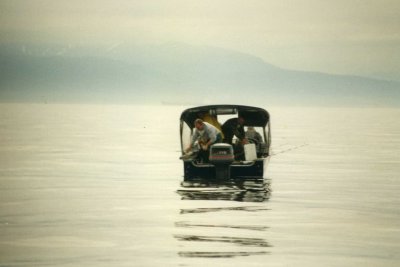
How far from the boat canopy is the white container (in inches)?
44.1

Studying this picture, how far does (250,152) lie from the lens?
44.9ft

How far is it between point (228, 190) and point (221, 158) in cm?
53

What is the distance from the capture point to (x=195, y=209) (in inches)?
433

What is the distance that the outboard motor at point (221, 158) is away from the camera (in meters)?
12.8

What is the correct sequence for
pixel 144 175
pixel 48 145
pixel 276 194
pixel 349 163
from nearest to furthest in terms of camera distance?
1. pixel 276 194
2. pixel 144 175
3. pixel 349 163
4. pixel 48 145

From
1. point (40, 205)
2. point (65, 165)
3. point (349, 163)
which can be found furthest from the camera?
point (349, 163)

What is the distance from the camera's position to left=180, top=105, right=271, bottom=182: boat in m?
13.0

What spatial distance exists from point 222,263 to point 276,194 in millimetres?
5482

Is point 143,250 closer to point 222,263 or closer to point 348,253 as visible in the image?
point 222,263

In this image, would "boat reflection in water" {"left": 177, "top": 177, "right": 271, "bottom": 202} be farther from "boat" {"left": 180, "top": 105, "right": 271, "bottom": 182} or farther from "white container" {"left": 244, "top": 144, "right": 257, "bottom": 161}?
"white container" {"left": 244, "top": 144, "right": 257, "bottom": 161}

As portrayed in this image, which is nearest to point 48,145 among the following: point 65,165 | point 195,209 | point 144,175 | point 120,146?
point 120,146

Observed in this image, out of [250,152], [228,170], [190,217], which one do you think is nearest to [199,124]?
[228,170]

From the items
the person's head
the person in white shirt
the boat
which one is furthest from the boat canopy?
the person's head

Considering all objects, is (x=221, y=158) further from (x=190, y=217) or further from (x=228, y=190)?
(x=190, y=217)
